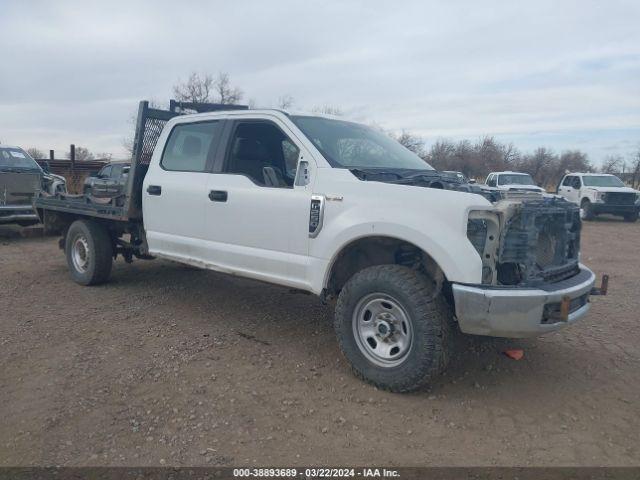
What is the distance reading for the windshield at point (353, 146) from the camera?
14.7ft

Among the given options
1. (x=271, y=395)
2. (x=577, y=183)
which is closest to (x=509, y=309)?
(x=271, y=395)

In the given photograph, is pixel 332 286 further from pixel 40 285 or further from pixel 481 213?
pixel 40 285

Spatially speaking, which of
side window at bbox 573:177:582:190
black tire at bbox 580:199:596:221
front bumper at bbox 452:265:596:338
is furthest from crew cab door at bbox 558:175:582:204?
front bumper at bbox 452:265:596:338

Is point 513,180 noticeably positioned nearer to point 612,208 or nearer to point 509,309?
point 612,208

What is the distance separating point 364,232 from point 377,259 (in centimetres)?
50

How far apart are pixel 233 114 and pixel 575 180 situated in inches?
722

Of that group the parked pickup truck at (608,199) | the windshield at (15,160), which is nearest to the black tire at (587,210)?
the parked pickup truck at (608,199)

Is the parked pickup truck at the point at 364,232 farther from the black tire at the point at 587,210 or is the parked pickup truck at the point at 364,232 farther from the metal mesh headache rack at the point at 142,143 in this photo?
the black tire at the point at 587,210

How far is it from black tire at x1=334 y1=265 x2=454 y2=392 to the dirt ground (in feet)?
0.50

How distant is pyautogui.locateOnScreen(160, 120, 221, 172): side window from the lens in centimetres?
519

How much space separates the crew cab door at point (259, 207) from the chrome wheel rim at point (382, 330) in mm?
640

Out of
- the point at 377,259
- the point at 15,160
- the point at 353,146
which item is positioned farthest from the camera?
the point at 15,160

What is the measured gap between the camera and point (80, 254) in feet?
22.8

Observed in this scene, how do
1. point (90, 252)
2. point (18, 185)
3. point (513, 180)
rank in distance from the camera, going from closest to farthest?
point (90, 252)
point (18, 185)
point (513, 180)
